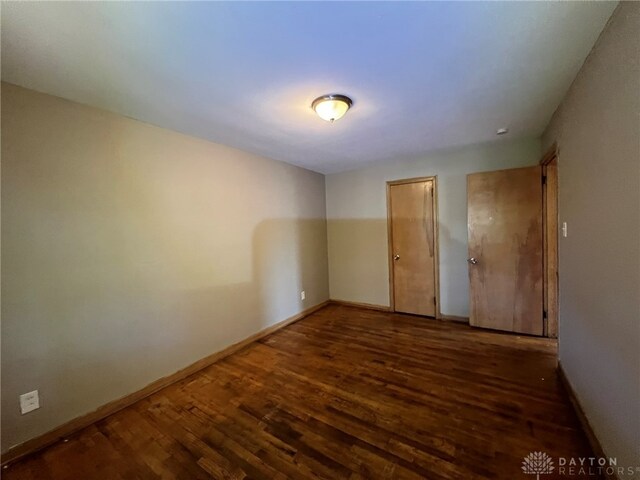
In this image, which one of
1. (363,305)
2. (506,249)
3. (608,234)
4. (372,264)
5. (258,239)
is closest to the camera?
(608,234)

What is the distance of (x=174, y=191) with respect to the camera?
242 cm

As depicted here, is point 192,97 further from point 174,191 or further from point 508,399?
point 508,399

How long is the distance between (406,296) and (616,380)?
8.76 feet

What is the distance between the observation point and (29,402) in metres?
1.64

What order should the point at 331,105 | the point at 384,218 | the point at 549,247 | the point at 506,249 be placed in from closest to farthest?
1. the point at 331,105
2. the point at 549,247
3. the point at 506,249
4. the point at 384,218

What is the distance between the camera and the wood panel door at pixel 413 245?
3707 mm

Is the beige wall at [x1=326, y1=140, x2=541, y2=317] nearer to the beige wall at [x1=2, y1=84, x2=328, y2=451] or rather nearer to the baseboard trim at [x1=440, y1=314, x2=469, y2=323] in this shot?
the baseboard trim at [x1=440, y1=314, x2=469, y2=323]

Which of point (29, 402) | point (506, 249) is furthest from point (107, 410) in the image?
point (506, 249)

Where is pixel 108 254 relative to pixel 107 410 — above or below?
above

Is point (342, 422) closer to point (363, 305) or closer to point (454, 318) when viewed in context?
point (454, 318)

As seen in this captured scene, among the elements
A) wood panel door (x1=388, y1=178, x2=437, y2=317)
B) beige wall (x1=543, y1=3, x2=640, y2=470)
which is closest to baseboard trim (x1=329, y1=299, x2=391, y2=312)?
wood panel door (x1=388, y1=178, x2=437, y2=317)

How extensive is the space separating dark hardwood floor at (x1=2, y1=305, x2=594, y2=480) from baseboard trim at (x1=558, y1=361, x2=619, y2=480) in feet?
0.14

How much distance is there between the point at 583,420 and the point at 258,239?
3.12m

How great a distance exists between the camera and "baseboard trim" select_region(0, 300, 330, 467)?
1604mm
